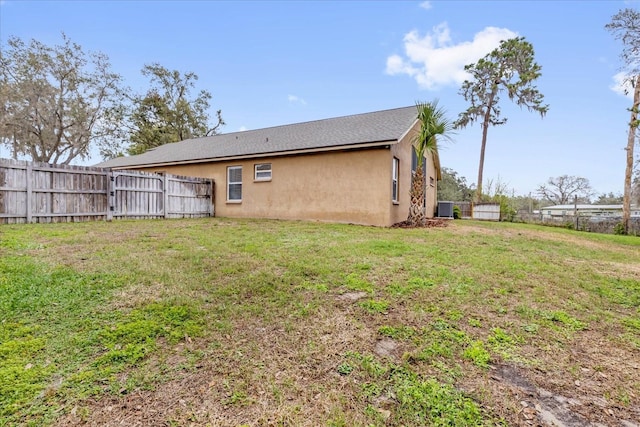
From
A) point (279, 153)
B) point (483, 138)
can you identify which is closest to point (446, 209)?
point (483, 138)

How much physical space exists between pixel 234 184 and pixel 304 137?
142 inches

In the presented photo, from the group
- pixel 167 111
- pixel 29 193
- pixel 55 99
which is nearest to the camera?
pixel 29 193

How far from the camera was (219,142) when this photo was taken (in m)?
15.7

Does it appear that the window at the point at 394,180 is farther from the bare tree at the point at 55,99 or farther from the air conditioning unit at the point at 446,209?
the bare tree at the point at 55,99

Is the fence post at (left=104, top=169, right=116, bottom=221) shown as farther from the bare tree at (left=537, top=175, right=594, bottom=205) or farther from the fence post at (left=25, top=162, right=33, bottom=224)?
the bare tree at (left=537, top=175, right=594, bottom=205)

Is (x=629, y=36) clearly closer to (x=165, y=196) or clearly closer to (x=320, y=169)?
(x=320, y=169)

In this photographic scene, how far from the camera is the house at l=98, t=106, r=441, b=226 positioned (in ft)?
32.2

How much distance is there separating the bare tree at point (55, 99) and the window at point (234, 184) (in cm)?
1807

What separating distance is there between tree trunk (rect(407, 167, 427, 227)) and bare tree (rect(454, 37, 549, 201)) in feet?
42.3

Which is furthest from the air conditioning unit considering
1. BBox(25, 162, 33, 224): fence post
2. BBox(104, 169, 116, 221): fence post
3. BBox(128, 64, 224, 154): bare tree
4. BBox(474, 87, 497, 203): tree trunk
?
BBox(128, 64, 224, 154): bare tree

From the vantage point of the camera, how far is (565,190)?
44.2m

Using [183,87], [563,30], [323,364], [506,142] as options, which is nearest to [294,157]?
[323,364]

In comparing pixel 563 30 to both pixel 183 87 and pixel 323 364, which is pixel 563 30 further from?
pixel 183 87

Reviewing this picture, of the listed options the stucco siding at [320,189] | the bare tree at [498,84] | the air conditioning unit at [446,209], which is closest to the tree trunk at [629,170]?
the bare tree at [498,84]
